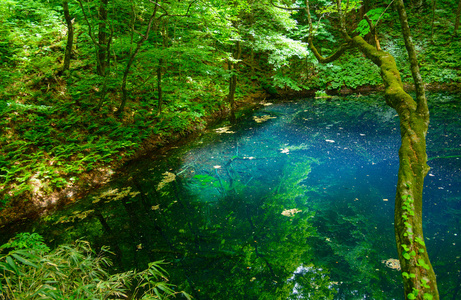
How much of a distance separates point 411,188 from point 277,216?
8.66 ft

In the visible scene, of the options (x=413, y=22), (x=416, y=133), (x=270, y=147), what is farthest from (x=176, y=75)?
(x=413, y=22)

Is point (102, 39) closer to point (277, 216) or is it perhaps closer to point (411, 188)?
point (277, 216)

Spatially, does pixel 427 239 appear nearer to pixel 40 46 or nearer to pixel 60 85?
pixel 60 85

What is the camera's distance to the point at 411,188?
1.64 m

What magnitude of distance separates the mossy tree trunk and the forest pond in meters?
1.52

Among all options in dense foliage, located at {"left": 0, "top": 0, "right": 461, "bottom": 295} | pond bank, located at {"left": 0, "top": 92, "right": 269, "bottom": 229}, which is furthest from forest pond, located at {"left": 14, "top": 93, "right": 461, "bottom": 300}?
dense foliage, located at {"left": 0, "top": 0, "right": 461, "bottom": 295}

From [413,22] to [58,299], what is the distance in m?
21.7

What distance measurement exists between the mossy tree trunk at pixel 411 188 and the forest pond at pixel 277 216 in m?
1.52

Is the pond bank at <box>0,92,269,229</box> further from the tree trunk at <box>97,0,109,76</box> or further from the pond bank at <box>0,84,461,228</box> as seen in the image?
the tree trunk at <box>97,0,109,76</box>

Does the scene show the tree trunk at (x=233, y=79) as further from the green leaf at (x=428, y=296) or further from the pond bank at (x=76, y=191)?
the green leaf at (x=428, y=296)

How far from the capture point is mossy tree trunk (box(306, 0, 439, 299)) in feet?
4.33

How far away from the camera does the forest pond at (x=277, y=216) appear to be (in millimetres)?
2828

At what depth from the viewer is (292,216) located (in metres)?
4.04

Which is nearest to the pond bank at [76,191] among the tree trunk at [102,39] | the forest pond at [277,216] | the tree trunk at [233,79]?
the forest pond at [277,216]
